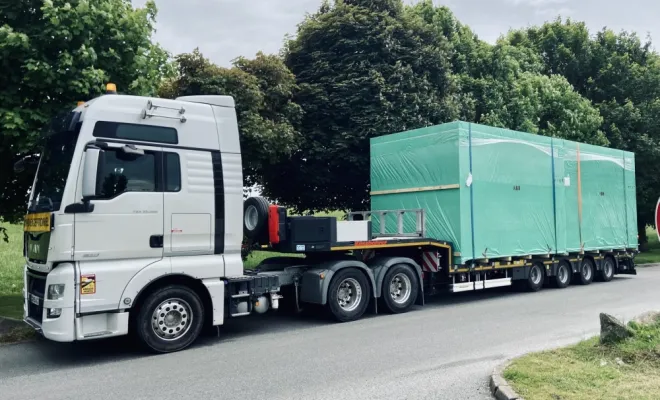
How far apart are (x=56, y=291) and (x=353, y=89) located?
11.3 metres

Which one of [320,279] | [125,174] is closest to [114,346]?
[125,174]

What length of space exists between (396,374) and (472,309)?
5.31 metres

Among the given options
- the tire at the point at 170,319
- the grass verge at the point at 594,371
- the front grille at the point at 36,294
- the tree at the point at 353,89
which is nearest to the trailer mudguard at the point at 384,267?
the tire at the point at 170,319

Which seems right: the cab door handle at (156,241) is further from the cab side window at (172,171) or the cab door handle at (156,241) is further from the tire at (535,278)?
the tire at (535,278)

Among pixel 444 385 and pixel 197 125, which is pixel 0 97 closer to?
pixel 197 125

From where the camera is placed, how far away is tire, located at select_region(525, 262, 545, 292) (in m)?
13.7

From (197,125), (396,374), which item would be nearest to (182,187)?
(197,125)

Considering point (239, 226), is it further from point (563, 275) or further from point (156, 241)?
point (563, 275)

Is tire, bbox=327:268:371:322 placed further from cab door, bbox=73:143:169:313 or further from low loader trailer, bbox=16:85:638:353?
cab door, bbox=73:143:169:313

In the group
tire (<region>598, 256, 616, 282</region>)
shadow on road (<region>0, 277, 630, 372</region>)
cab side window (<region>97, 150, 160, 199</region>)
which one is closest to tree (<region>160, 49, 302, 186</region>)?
shadow on road (<region>0, 277, 630, 372</region>)

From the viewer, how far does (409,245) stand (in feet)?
36.3

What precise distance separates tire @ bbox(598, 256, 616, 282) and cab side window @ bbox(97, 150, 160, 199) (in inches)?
523

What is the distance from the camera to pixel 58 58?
8680 millimetres

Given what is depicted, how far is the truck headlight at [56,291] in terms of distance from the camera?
6.88 m
